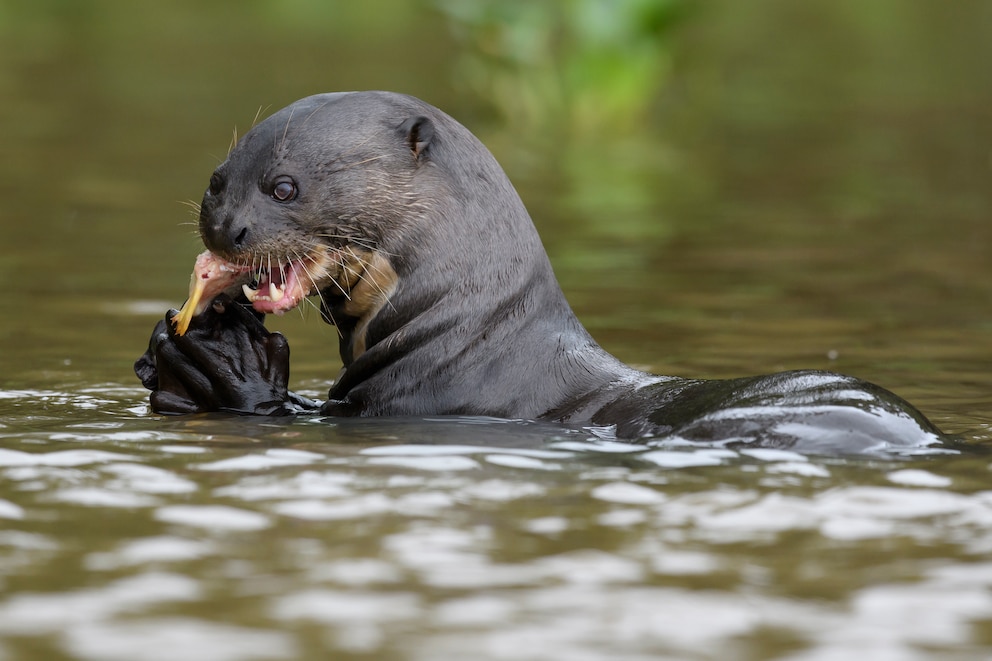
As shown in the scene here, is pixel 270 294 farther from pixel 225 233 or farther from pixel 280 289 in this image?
pixel 225 233

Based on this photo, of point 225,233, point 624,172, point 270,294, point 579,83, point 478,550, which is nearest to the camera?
point 478,550

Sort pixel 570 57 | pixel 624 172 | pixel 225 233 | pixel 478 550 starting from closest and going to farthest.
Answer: pixel 478 550 < pixel 225 233 < pixel 624 172 < pixel 570 57

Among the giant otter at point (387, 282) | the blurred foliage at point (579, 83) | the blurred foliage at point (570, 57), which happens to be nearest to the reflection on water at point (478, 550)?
the giant otter at point (387, 282)

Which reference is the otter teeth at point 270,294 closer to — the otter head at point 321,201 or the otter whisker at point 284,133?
the otter head at point 321,201

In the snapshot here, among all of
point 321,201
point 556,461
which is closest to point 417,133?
point 321,201

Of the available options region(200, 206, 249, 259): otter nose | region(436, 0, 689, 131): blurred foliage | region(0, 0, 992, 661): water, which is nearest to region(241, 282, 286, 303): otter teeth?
region(200, 206, 249, 259): otter nose

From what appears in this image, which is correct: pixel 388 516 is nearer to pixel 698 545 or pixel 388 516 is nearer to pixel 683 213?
pixel 698 545

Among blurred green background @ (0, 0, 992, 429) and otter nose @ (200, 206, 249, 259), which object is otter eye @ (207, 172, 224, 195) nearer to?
otter nose @ (200, 206, 249, 259)

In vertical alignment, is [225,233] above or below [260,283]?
above

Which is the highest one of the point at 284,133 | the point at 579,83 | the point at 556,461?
the point at 579,83

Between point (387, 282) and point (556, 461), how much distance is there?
3.96 ft

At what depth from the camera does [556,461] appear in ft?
15.5

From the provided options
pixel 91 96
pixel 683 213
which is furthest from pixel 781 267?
pixel 91 96

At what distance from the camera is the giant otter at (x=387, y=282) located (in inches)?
218
